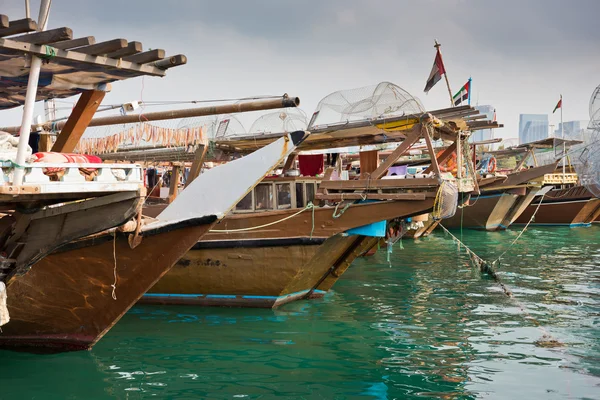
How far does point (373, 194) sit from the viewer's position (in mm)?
10539

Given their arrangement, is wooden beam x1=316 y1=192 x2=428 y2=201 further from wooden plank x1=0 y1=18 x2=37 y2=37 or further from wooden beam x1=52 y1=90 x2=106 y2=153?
wooden plank x1=0 y1=18 x2=37 y2=37

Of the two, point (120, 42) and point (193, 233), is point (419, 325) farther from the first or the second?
point (120, 42)

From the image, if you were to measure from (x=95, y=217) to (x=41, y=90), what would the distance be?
6.16ft

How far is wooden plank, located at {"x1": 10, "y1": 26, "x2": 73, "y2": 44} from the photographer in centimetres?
587

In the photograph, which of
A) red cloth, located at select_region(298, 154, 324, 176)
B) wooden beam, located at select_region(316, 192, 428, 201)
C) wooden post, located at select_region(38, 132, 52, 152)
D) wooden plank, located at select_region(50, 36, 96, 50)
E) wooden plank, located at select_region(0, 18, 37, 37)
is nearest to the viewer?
wooden plank, located at select_region(0, 18, 37, 37)

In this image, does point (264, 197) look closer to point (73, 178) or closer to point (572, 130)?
point (73, 178)

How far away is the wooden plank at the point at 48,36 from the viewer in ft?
19.3

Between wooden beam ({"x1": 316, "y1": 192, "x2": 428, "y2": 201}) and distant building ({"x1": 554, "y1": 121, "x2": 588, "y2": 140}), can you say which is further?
distant building ({"x1": 554, "y1": 121, "x2": 588, "y2": 140})

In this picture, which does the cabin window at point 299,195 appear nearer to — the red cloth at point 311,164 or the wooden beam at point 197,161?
the wooden beam at point 197,161

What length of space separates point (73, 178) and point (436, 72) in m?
9.63

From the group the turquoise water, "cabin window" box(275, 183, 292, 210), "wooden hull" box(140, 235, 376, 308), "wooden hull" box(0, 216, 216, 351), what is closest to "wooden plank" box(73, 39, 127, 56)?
"wooden hull" box(0, 216, 216, 351)

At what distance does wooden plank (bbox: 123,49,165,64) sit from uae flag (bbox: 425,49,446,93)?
324 inches

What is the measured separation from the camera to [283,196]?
11.5m

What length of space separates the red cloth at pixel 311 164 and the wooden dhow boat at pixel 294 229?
7.87 ft
